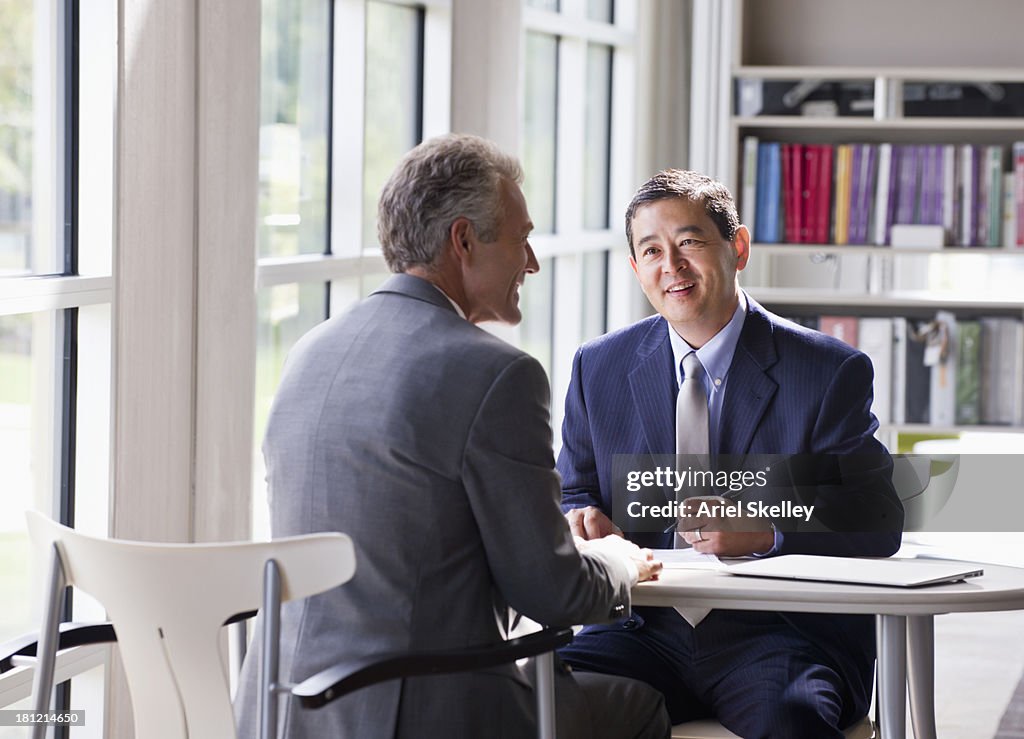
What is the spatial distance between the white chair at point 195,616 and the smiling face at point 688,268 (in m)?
0.97

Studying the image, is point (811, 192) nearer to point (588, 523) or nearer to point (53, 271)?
point (588, 523)

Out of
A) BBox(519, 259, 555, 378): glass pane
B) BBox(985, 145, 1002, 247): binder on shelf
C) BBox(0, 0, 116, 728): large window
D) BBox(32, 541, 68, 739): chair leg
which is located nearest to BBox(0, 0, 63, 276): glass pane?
BBox(0, 0, 116, 728): large window

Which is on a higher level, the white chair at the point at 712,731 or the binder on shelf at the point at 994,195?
the binder on shelf at the point at 994,195

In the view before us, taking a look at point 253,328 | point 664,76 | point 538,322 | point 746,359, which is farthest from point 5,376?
point 664,76

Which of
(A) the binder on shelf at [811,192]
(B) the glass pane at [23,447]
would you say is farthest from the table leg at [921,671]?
(A) the binder on shelf at [811,192]

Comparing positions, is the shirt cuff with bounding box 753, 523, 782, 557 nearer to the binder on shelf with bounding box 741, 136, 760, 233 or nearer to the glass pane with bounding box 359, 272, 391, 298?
the glass pane with bounding box 359, 272, 391, 298

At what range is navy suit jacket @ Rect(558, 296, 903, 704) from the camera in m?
2.36

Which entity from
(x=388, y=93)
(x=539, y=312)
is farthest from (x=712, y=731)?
(x=539, y=312)

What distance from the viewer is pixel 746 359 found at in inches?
99.6

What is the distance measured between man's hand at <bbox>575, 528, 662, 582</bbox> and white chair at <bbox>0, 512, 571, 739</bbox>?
297 mm

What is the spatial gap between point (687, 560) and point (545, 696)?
452mm

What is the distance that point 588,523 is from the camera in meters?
2.38

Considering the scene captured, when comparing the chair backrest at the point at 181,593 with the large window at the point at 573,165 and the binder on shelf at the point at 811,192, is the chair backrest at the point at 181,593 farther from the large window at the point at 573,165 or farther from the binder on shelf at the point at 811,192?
the binder on shelf at the point at 811,192

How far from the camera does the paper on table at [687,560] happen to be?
2146mm
